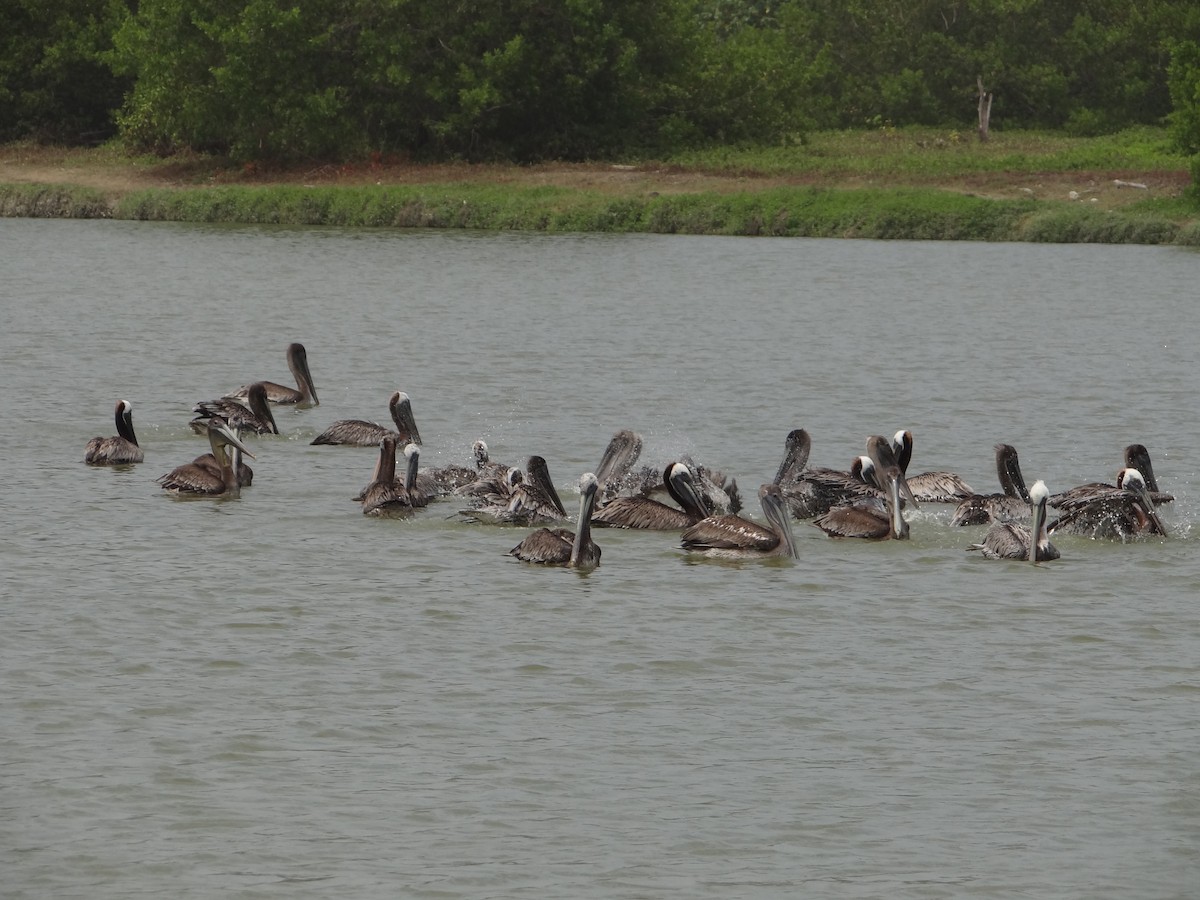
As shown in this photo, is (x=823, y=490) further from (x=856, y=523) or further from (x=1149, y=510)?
(x=1149, y=510)

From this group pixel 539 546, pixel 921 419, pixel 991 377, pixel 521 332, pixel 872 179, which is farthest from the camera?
pixel 872 179

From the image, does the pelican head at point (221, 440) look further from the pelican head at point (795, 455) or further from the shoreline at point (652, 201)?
the shoreline at point (652, 201)

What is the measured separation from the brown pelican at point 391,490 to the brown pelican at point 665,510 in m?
1.27

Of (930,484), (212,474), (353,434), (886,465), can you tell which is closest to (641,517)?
(886,465)

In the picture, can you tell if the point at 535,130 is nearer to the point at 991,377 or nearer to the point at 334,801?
the point at 991,377

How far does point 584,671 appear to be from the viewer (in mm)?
9328

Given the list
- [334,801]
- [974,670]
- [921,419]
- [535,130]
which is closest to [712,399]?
[921,419]

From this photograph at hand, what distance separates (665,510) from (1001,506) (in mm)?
2183

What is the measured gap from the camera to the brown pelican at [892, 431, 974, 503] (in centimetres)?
1361

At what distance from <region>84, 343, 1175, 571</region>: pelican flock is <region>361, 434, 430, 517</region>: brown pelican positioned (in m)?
0.01

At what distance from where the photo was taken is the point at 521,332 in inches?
998

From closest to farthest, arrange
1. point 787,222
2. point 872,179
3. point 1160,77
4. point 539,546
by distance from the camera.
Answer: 1. point 539,546
2. point 787,222
3. point 872,179
4. point 1160,77

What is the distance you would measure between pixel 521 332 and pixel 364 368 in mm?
3616

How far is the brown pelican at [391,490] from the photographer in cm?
1307
